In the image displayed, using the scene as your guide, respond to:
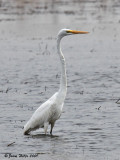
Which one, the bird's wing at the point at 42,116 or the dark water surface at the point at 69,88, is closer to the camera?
the dark water surface at the point at 69,88

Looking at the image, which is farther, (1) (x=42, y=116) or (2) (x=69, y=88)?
(2) (x=69, y=88)

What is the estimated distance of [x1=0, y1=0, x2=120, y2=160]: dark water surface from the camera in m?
9.62

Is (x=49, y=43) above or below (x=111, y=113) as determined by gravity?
below

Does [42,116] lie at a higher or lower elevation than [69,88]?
higher

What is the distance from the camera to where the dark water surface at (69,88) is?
9625mm

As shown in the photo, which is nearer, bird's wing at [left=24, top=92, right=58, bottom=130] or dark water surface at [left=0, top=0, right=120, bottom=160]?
dark water surface at [left=0, top=0, right=120, bottom=160]

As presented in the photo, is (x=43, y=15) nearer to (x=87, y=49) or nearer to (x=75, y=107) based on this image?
(x=87, y=49)

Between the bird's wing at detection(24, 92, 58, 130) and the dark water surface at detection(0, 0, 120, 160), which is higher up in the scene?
the bird's wing at detection(24, 92, 58, 130)

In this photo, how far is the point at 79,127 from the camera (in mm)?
10977

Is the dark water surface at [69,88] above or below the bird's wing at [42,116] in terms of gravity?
below

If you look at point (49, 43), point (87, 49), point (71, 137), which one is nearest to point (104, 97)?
point (71, 137)

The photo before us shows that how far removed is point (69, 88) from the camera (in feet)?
49.6

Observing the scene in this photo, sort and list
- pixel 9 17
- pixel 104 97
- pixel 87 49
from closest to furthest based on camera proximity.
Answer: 1. pixel 104 97
2. pixel 87 49
3. pixel 9 17

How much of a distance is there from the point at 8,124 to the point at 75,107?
2.01 meters
